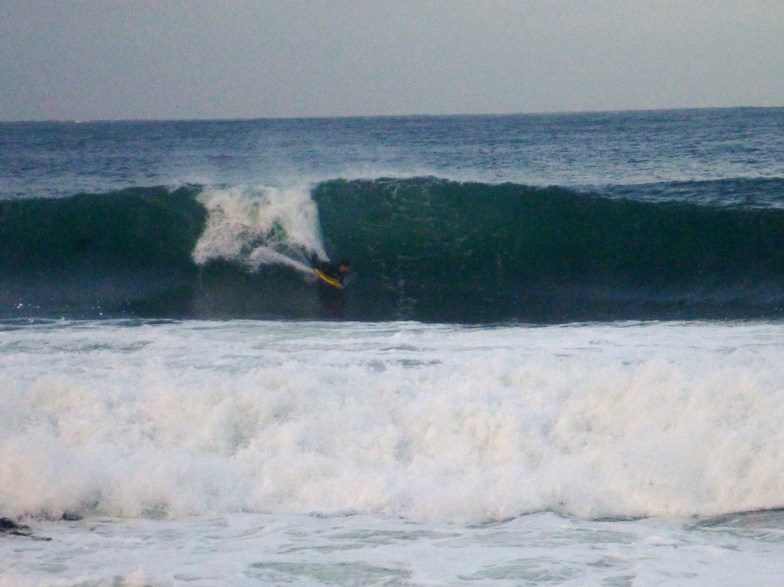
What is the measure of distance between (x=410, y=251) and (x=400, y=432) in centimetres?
843

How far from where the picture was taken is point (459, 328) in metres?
10.5

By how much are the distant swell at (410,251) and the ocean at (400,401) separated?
2.6 inches

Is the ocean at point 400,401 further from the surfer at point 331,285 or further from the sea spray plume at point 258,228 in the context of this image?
the surfer at point 331,285

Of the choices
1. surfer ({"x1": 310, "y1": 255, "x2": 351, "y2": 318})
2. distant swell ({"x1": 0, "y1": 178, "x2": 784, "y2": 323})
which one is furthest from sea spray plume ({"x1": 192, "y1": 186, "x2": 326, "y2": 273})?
surfer ({"x1": 310, "y1": 255, "x2": 351, "y2": 318})

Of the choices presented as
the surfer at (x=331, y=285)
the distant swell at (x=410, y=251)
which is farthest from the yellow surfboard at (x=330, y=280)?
the distant swell at (x=410, y=251)

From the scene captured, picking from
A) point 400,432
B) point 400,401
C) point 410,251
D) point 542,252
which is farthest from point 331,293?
point 400,432

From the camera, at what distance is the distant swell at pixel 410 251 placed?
41.2ft

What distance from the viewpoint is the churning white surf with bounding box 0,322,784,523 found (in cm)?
604

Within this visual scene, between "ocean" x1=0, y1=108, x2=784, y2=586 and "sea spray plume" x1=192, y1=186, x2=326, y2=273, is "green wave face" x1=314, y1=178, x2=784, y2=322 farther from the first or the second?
"sea spray plume" x1=192, y1=186, x2=326, y2=273

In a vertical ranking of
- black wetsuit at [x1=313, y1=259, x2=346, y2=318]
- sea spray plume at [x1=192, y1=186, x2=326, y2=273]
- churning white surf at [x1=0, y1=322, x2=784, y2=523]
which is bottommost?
churning white surf at [x1=0, y1=322, x2=784, y2=523]

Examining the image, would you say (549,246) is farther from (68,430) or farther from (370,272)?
(68,430)

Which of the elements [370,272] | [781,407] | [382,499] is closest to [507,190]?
[370,272]

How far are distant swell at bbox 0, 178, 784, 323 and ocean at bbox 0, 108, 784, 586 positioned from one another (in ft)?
0.22

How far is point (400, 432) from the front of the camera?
6.90 meters
